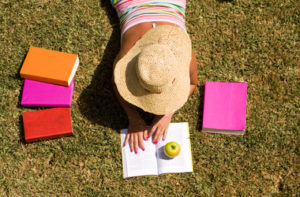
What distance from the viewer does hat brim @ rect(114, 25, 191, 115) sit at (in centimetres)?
213

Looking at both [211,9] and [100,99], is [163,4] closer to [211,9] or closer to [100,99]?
[211,9]

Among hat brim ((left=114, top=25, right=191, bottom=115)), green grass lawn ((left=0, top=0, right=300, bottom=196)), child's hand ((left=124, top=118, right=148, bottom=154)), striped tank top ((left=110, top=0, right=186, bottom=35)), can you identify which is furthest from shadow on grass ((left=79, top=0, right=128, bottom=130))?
hat brim ((left=114, top=25, right=191, bottom=115))

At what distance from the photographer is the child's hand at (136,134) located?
111 inches

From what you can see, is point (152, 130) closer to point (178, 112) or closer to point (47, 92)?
point (178, 112)

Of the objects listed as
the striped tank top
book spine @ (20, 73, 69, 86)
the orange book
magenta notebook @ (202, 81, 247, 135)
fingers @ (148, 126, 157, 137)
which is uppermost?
the striped tank top

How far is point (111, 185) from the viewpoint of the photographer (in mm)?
2857

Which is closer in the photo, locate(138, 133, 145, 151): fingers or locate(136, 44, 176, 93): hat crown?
locate(136, 44, 176, 93): hat crown

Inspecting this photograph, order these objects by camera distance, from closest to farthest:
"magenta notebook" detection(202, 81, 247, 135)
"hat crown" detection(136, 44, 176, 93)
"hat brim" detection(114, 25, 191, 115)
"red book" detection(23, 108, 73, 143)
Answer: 1. "hat crown" detection(136, 44, 176, 93)
2. "hat brim" detection(114, 25, 191, 115)
3. "red book" detection(23, 108, 73, 143)
4. "magenta notebook" detection(202, 81, 247, 135)

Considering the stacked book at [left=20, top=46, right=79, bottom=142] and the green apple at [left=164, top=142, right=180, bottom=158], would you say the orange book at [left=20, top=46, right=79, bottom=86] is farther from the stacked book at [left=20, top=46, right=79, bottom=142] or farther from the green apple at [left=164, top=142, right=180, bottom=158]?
the green apple at [left=164, top=142, right=180, bottom=158]

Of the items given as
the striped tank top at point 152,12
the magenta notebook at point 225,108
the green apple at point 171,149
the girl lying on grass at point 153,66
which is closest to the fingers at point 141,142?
the girl lying on grass at point 153,66

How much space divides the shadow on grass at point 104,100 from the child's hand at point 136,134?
14cm

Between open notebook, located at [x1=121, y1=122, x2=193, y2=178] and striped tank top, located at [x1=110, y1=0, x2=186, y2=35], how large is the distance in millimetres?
1130

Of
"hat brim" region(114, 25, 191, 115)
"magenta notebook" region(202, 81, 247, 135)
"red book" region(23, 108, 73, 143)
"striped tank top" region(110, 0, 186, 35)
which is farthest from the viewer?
"magenta notebook" region(202, 81, 247, 135)

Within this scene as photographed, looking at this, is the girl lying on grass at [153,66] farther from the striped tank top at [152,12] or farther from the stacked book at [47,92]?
the stacked book at [47,92]
